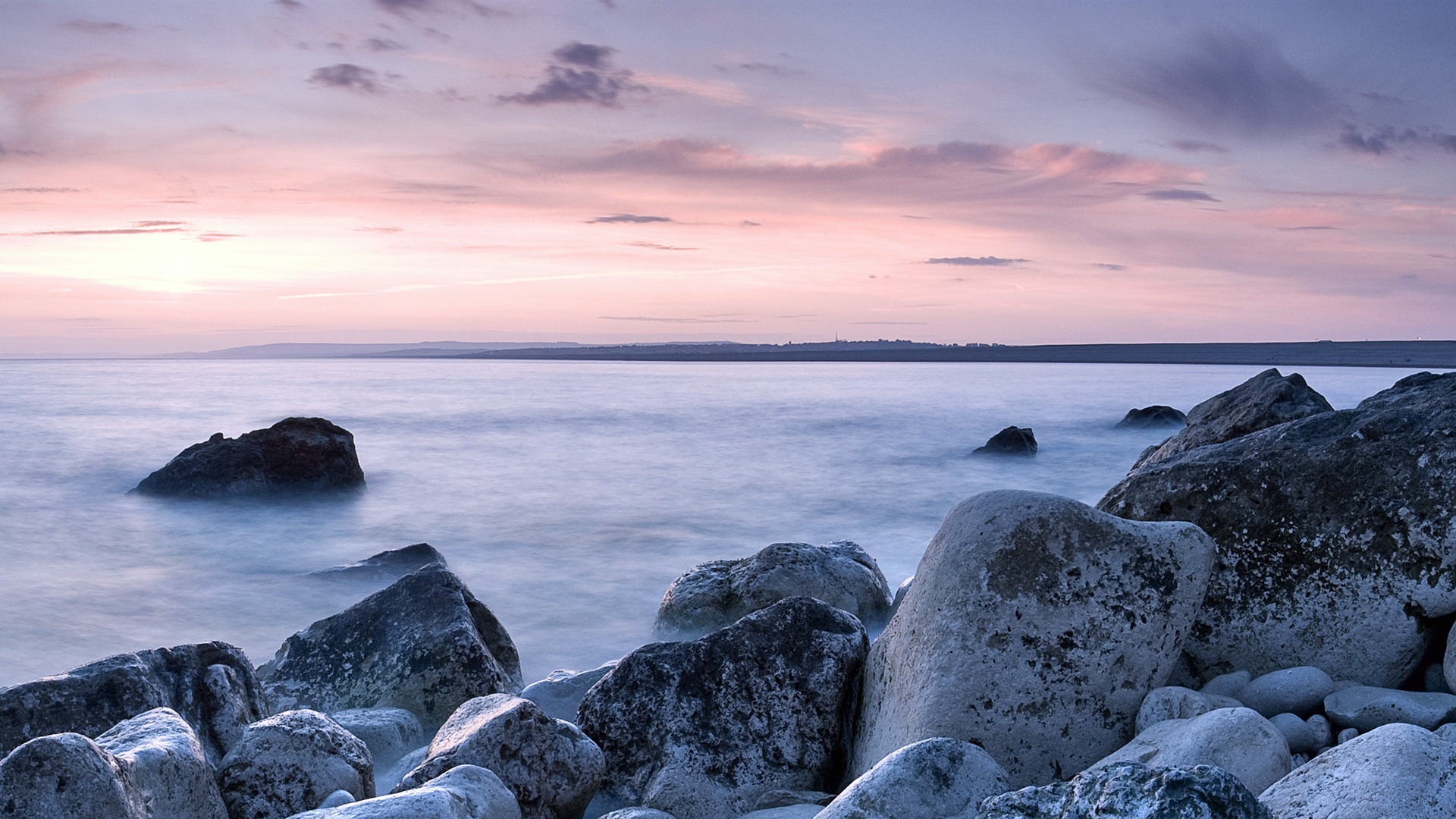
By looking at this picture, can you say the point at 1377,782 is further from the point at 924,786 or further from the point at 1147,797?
the point at 924,786

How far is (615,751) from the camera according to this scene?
17.0 ft

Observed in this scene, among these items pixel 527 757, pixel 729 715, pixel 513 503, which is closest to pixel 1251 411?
pixel 729 715

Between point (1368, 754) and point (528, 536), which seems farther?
point (528, 536)

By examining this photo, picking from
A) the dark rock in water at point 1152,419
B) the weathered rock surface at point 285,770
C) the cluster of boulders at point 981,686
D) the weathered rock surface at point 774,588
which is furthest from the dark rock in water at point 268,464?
the dark rock in water at point 1152,419

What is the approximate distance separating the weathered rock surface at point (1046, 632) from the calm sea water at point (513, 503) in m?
5.24

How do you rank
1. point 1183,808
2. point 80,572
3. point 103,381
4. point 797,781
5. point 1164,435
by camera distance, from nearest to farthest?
point 1183,808 < point 797,781 < point 80,572 < point 1164,435 < point 103,381

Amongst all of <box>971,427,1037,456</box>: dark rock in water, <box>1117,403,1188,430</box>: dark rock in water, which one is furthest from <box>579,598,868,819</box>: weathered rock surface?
<box>1117,403,1188,430</box>: dark rock in water

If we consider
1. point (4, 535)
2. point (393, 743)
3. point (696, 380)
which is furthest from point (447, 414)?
point (393, 743)

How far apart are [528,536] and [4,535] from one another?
25.2 ft

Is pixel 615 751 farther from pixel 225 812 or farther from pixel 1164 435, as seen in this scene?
pixel 1164 435

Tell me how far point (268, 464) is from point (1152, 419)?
21874 mm

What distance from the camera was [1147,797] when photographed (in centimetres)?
232

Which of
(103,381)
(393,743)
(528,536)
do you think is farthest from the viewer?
(103,381)

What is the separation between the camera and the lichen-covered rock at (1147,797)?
90.1 inches
